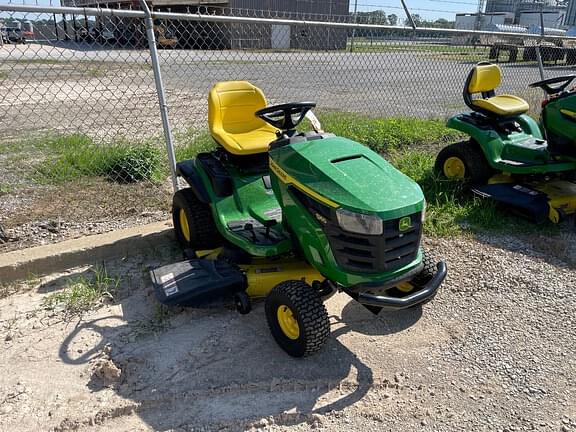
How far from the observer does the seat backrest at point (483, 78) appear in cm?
490

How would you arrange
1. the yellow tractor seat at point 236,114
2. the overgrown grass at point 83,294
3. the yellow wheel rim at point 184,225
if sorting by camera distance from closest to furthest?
1. the overgrown grass at point 83,294
2. the yellow tractor seat at point 236,114
3. the yellow wheel rim at point 184,225

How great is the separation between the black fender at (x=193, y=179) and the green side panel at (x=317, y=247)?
0.73 meters

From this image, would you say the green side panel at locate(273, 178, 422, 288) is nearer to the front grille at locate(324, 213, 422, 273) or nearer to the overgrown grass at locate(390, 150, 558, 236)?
the front grille at locate(324, 213, 422, 273)

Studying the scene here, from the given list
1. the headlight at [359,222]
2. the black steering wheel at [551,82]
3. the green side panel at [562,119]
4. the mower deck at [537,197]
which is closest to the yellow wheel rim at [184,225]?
the headlight at [359,222]

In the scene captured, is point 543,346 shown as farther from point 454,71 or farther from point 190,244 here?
point 454,71

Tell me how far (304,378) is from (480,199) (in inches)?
115

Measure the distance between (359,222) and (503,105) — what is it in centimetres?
325

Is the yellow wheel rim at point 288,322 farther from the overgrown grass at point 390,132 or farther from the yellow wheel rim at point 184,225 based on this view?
the overgrown grass at point 390,132

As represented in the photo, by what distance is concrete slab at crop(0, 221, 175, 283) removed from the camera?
129 inches

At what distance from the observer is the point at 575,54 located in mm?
18375

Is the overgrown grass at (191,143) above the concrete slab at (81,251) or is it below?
above

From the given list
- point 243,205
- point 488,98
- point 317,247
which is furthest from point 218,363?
point 488,98

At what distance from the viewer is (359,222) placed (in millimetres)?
2309

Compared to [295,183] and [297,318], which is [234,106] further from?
[297,318]
